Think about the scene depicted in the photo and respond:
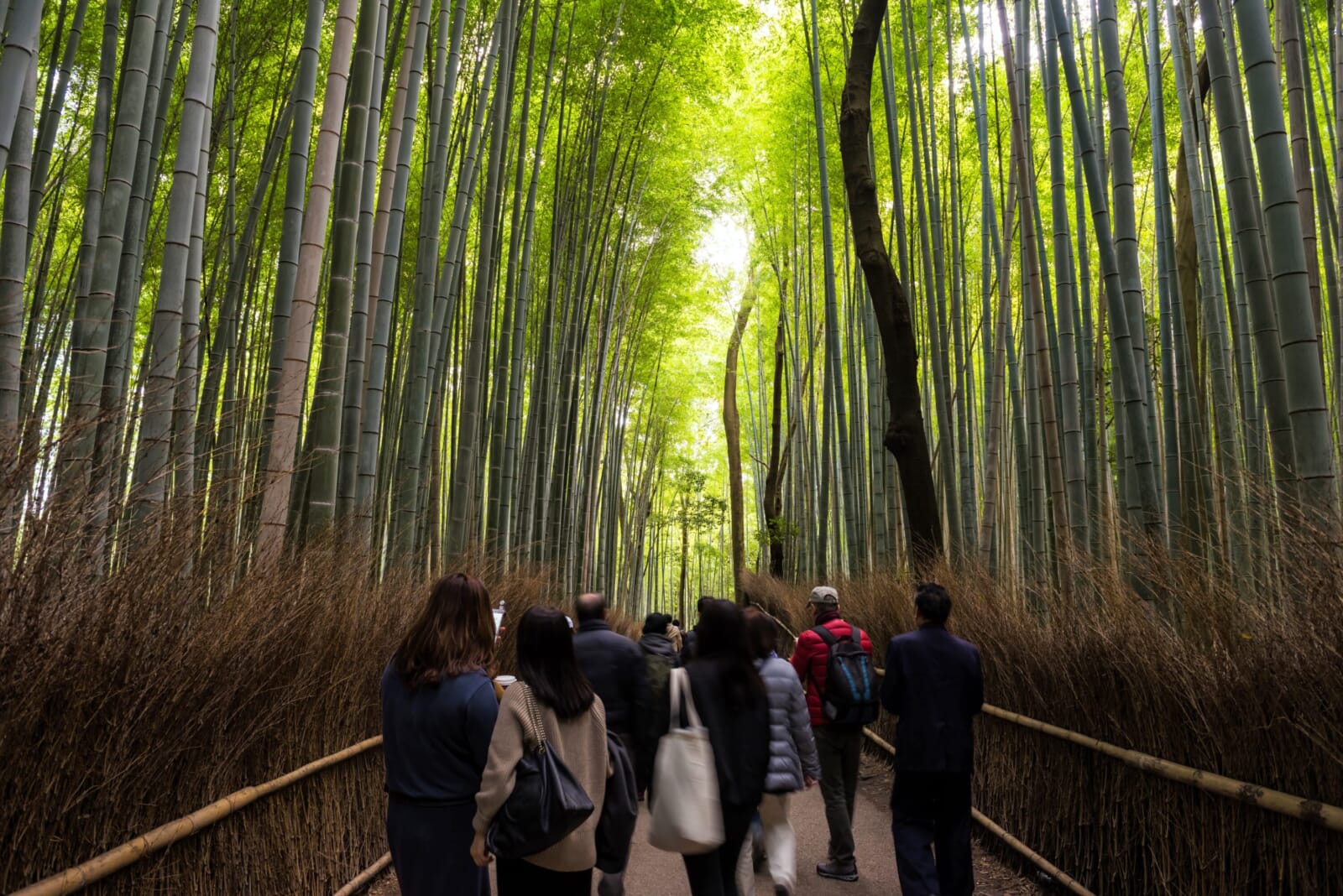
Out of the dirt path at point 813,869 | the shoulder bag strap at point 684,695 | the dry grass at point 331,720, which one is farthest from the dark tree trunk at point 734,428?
the shoulder bag strap at point 684,695

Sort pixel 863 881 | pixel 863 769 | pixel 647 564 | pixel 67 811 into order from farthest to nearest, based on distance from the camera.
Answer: pixel 647 564 → pixel 863 769 → pixel 863 881 → pixel 67 811

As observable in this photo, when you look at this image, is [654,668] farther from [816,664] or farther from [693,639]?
[816,664]

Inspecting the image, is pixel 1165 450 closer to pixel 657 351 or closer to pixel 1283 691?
pixel 1283 691

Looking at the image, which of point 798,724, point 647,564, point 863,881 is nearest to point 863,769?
point 863,881

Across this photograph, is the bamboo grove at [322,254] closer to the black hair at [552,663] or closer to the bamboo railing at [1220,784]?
the black hair at [552,663]

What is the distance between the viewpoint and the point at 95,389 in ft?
Answer: 10.3

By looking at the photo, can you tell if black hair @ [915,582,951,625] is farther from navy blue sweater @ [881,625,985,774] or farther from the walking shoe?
the walking shoe

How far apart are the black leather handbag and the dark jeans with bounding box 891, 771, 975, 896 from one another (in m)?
1.42

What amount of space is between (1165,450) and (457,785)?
200 inches

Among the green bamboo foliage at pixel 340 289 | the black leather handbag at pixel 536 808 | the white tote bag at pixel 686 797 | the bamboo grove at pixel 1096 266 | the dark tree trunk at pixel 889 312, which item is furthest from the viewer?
the dark tree trunk at pixel 889 312

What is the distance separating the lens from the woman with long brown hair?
199 cm

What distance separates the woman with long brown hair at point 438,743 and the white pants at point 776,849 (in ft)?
2.73

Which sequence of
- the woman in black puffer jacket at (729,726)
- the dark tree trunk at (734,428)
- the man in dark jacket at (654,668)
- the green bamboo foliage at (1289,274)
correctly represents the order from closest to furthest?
1. the woman in black puffer jacket at (729,726)
2. the green bamboo foliage at (1289,274)
3. the man in dark jacket at (654,668)
4. the dark tree trunk at (734,428)

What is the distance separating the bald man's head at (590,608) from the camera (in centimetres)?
312
